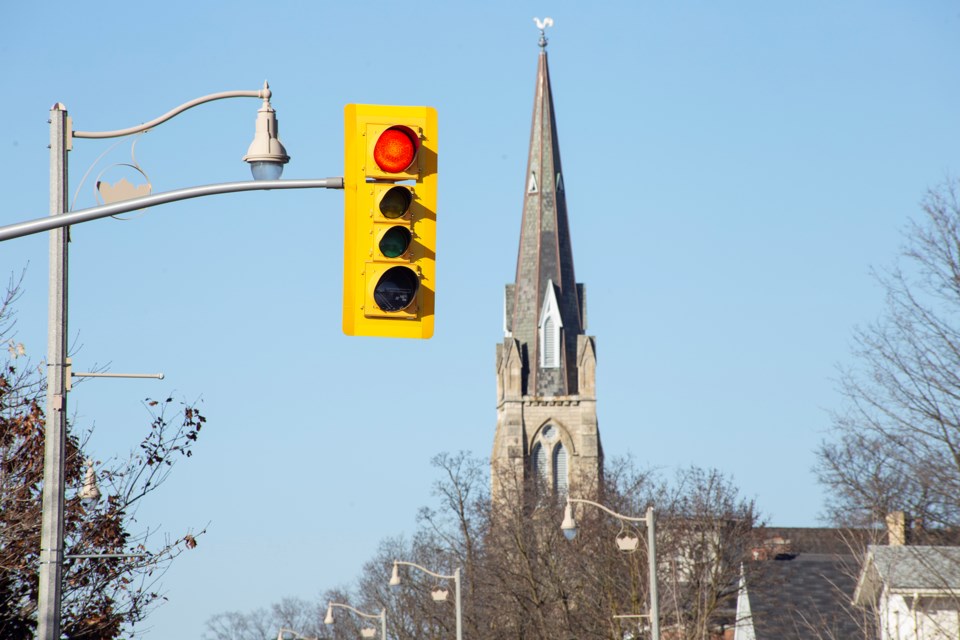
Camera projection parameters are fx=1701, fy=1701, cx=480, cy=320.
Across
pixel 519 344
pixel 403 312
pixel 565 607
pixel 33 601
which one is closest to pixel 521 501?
pixel 565 607

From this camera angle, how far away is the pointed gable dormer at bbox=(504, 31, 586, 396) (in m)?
113

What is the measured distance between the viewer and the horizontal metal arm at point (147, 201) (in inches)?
407

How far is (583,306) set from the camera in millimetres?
114438

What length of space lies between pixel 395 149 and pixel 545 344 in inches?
4070

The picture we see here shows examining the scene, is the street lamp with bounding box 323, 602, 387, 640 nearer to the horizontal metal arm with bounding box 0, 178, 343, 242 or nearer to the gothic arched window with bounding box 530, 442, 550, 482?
the horizontal metal arm with bounding box 0, 178, 343, 242

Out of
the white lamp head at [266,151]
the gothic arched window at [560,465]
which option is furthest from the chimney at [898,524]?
the gothic arched window at [560,465]

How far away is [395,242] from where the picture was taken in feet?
34.8

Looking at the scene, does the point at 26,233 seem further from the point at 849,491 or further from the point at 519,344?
the point at 519,344

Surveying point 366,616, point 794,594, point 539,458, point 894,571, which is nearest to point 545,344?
point 539,458

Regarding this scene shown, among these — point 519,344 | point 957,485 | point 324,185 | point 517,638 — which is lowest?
point 517,638

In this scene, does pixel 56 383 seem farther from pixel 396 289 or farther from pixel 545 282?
pixel 545 282

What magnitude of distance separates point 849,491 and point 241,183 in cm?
2064

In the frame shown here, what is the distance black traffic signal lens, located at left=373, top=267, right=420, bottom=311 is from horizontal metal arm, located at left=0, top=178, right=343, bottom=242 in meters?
0.65

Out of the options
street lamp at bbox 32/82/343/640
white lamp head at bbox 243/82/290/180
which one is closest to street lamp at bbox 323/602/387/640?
street lamp at bbox 32/82/343/640
